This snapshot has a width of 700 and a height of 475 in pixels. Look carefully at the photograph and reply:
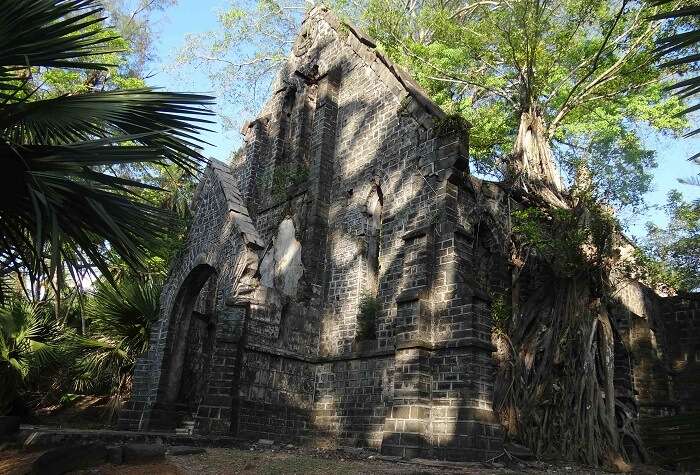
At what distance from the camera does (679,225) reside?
70.5ft

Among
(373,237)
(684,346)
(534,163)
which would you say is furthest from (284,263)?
(684,346)

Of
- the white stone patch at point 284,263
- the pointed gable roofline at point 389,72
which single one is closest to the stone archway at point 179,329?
the white stone patch at point 284,263

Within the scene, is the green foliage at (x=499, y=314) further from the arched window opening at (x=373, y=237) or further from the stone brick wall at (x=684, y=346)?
the stone brick wall at (x=684, y=346)

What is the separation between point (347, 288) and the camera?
1283 cm

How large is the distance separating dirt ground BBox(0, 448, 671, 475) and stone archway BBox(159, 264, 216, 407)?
14.9 ft

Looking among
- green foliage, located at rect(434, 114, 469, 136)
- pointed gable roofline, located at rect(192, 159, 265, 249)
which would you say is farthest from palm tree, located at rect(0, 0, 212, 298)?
green foliage, located at rect(434, 114, 469, 136)

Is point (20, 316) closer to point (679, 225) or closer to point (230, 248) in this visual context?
point (230, 248)

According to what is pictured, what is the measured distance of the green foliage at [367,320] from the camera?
12.0 m

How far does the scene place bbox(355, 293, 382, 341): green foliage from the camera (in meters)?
12.0

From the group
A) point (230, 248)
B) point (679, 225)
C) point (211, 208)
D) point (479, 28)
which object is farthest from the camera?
point (679, 225)

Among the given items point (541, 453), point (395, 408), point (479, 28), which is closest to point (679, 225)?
point (479, 28)

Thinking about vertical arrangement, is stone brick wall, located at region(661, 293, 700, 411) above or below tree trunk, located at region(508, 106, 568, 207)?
below

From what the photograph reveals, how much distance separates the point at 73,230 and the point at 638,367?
16.8m

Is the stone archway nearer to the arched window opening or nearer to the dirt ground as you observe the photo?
the arched window opening
